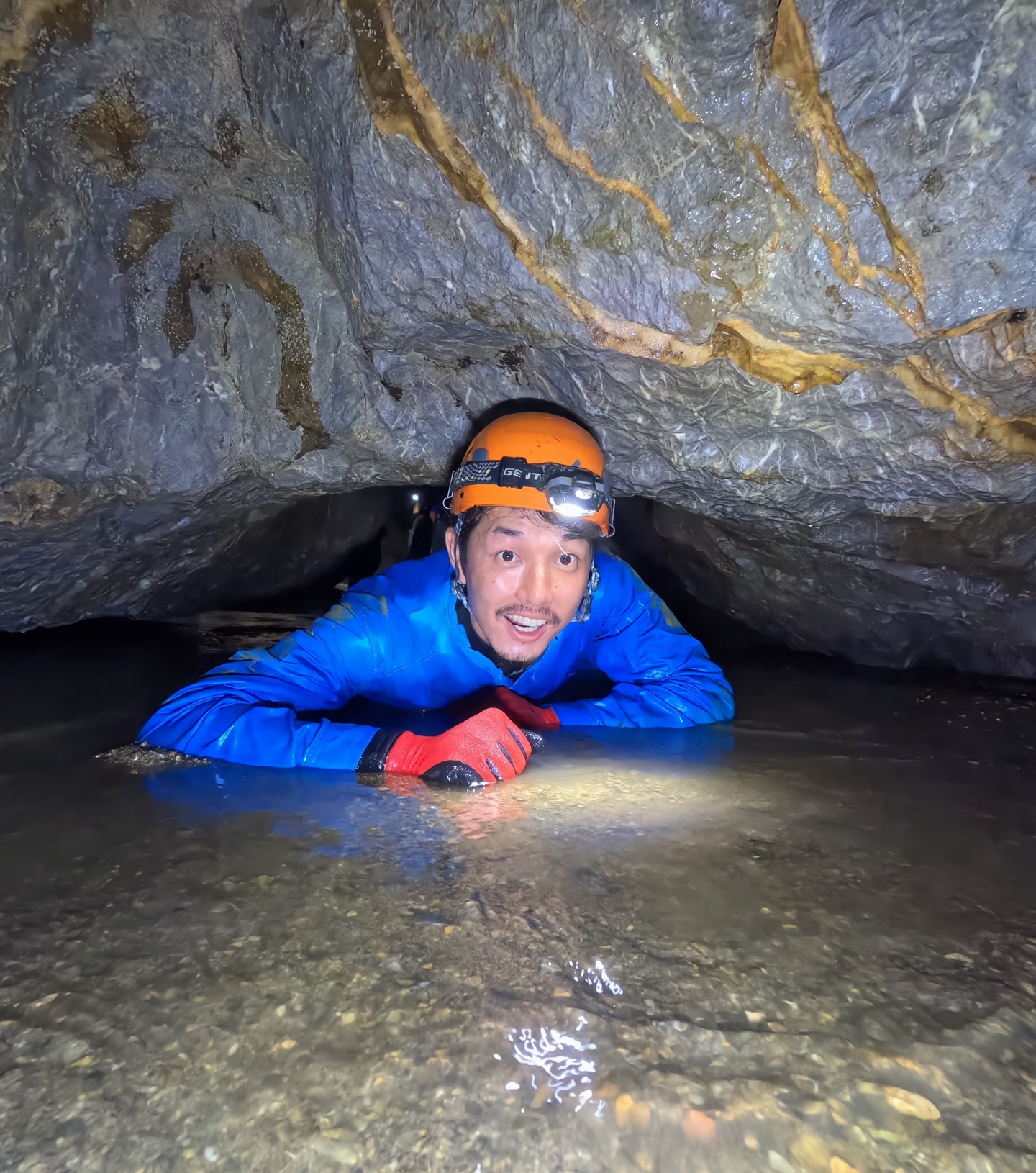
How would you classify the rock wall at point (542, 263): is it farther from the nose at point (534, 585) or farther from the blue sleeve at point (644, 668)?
the nose at point (534, 585)

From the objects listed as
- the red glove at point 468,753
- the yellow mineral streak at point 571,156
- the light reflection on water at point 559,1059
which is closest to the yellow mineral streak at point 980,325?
the yellow mineral streak at point 571,156

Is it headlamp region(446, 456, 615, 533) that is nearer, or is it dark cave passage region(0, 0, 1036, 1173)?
dark cave passage region(0, 0, 1036, 1173)

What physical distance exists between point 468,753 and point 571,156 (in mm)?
1829

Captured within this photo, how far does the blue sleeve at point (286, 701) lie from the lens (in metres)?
2.41

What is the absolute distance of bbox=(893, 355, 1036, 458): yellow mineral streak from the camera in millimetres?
2393

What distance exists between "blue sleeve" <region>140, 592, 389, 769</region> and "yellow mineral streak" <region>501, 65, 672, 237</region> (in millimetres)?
1764

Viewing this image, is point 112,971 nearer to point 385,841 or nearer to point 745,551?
point 385,841

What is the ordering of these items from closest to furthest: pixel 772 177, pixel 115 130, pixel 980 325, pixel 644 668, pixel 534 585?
pixel 772 177, pixel 980 325, pixel 115 130, pixel 534 585, pixel 644 668

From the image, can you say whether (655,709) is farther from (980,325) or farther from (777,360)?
(980,325)

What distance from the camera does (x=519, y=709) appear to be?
10.0 feet

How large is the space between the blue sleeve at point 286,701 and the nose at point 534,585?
0.61m

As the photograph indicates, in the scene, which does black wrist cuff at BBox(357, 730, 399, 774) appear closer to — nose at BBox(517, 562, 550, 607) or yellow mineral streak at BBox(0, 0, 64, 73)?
nose at BBox(517, 562, 550, 607)

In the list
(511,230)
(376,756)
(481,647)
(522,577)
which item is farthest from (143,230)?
(376,756)

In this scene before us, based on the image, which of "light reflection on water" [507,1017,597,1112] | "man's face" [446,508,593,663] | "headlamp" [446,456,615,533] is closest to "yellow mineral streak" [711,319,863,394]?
"headlamp" [446,456,615,533]
